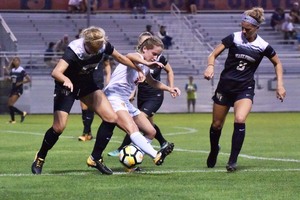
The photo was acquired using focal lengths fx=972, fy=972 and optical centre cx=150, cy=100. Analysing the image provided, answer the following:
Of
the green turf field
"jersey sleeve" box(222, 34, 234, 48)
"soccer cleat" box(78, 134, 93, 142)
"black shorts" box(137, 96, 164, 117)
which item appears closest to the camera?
the green turf field

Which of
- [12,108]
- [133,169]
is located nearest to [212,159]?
[133,169]

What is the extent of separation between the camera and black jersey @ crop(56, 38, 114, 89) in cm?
1253

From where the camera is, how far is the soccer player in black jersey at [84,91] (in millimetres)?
12531

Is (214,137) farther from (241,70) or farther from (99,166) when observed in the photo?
(99,166)

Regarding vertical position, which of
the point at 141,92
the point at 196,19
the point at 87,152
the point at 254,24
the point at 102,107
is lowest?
the point at 196,19

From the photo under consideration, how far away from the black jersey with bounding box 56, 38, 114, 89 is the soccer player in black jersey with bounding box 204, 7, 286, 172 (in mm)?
1548

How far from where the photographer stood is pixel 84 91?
42.3ft

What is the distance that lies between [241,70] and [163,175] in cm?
196

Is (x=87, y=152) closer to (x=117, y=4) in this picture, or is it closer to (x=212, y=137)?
(x=212, y=137)

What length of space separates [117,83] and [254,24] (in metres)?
2.09

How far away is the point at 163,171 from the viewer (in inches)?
523

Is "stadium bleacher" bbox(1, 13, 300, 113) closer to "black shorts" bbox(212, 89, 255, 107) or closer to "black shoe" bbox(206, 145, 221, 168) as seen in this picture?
"black shoe" bbox(206, 145, 221, 168)

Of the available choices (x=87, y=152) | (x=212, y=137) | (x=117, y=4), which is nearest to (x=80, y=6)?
(x=117, y=4)

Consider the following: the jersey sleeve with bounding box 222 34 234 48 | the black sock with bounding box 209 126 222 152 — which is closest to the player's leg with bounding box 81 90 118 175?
the black sock with bounding box 209 126 222 152
